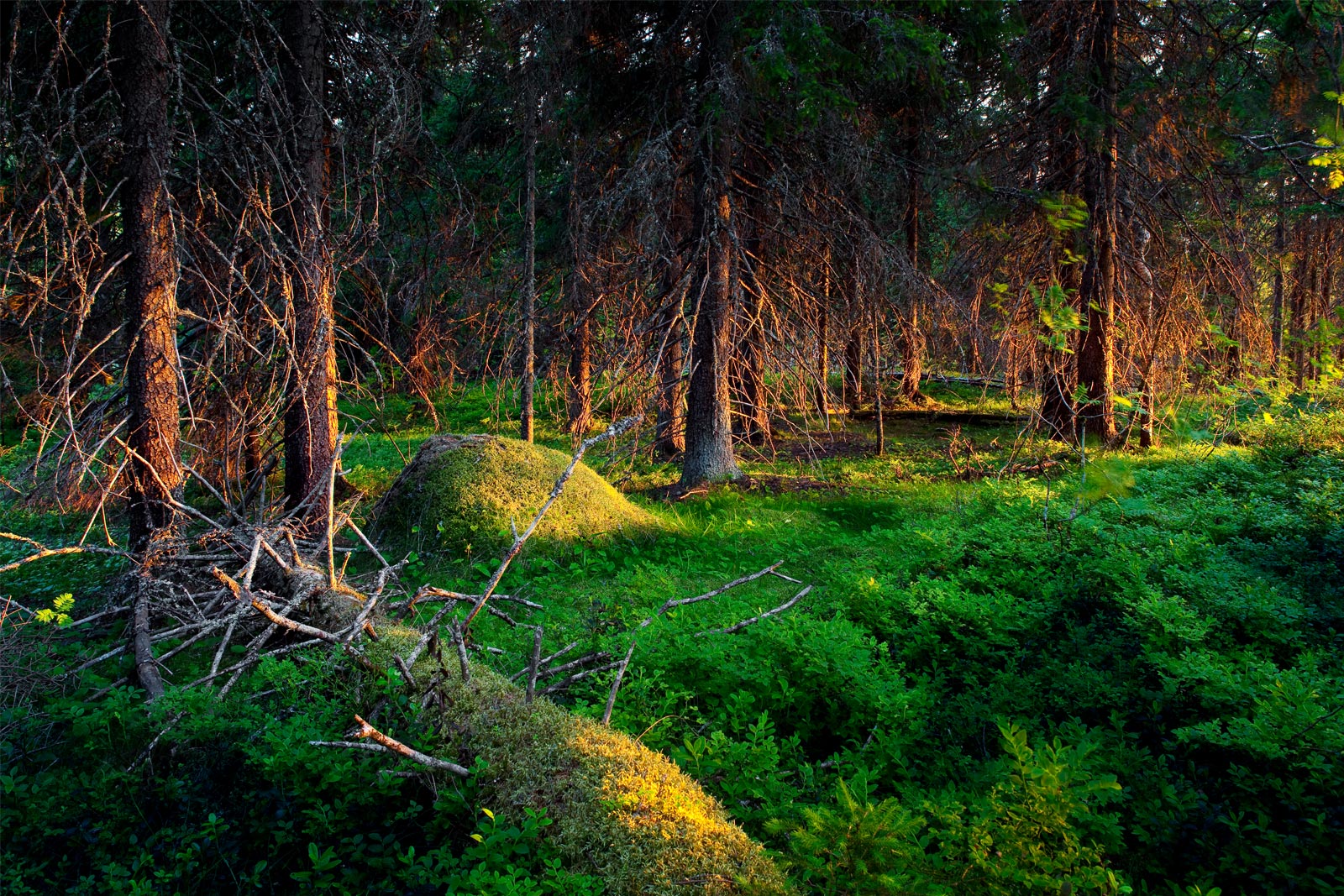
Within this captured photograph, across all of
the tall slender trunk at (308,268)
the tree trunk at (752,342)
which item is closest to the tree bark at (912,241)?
the tree trunk at (752,342)

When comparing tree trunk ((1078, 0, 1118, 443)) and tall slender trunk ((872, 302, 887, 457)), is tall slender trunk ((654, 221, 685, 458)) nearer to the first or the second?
tall slender trunk ((872, 302, 887, 457))

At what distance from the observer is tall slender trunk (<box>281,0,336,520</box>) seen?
6.43m

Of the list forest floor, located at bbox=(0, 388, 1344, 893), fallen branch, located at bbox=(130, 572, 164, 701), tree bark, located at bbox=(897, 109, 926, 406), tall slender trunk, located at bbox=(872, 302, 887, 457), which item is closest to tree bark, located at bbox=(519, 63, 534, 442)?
tall slender trunk, located at bbox=(872, 302, 887, 457)

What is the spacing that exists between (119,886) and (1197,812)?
4.19m

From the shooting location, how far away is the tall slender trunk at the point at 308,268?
6.43m

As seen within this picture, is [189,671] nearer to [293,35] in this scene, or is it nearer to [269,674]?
[269,674]

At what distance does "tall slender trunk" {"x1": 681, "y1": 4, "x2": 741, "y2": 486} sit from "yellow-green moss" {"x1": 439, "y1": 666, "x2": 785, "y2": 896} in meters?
6.40

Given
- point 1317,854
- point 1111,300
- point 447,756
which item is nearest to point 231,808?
point 447,756

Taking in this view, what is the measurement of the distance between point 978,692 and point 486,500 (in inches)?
190

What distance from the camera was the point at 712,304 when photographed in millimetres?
9508

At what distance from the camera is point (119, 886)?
298 cm

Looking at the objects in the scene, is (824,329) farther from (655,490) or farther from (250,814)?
(250,814)

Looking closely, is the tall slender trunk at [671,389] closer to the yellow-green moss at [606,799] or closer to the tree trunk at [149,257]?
the tree trunk at [149,257]

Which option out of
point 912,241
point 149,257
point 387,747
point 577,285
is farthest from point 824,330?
point 387,747
